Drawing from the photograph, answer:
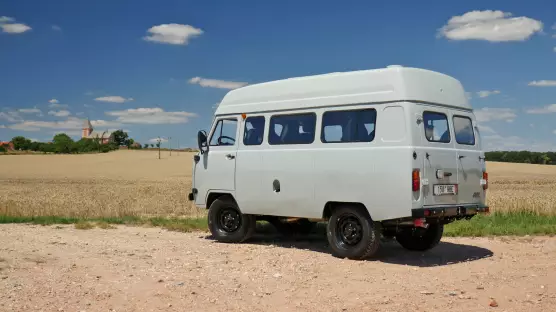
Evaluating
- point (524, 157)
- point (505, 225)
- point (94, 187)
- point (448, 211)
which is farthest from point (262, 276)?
point (524, 157)

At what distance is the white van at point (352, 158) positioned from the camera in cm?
944

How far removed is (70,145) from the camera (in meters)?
103

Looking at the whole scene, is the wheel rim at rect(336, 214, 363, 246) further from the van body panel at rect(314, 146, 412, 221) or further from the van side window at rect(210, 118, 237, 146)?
the van side window at rect(210, 118, 237, 146)

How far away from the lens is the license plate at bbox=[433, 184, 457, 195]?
961cm

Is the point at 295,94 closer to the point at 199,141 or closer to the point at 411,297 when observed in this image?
the point at 199,141

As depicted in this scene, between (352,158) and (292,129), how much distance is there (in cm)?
151

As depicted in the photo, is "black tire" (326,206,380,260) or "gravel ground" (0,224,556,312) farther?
"black tire" (326,206,380,260)

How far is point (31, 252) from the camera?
31.9 ft

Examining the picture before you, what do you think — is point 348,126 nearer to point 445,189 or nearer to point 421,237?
point 445,189

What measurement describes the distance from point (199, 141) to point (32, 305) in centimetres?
624

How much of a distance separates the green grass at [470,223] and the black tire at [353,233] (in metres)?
4.18

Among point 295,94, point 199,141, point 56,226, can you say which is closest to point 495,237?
point 295,94

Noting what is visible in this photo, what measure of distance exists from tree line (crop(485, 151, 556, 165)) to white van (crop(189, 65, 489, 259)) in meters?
60.5

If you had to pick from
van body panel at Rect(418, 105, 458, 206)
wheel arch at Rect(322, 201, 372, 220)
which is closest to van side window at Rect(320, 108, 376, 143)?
van body panel at Rect(418, 105, 458, 206)
